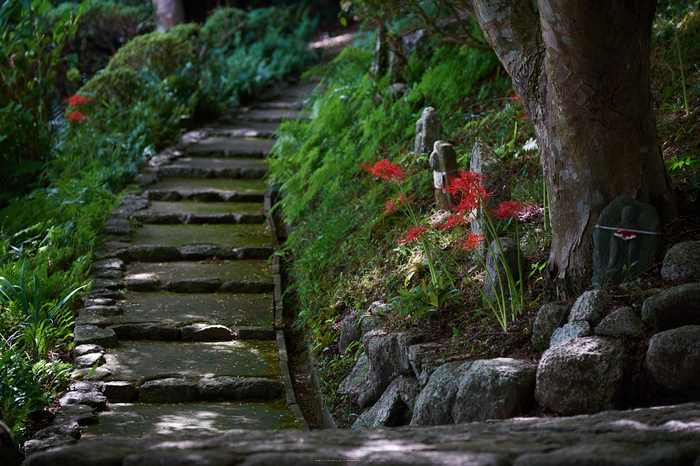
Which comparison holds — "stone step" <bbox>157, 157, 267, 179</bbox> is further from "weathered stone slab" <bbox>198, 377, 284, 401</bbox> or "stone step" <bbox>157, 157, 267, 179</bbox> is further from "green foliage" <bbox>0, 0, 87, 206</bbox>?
"weathered stone slab" <bbox>198, 377, 284, 401</bbox>

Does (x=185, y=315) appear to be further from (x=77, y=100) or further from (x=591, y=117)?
(x=77, y=100)

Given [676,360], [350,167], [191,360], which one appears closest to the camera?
[676,360]

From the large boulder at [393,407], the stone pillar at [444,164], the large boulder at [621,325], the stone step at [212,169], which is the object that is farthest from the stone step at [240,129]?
the large boulder at [621,325]

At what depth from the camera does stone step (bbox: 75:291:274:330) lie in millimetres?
4707

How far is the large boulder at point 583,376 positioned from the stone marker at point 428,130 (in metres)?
2.64

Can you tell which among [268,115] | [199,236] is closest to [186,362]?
[199,236]

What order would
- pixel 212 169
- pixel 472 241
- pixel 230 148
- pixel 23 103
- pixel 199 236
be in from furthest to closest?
1. pixel 230 148
2. pixel 212 169
3. pixel 23 103
4. pixel 199 236
5. pixel 472 241

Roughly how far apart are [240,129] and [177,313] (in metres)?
5.29

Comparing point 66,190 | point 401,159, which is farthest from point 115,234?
point 401,159

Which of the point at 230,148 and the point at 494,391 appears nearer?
the point at 494,391

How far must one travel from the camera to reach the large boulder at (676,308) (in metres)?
2.67

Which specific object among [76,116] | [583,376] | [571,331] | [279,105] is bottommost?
[583,376]

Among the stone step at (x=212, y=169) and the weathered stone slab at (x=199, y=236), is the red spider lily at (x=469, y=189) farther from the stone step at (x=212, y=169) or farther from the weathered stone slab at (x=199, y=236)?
the stone step at (x=212, y=169)

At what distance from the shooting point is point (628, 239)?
3.05 meters
